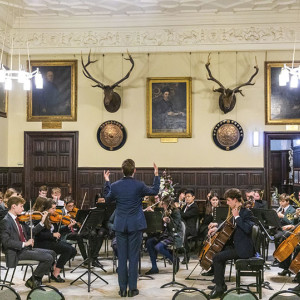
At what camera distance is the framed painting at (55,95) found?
14.3m

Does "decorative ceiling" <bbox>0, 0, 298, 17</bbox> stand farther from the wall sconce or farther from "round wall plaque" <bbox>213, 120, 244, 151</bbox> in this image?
the wall sconce

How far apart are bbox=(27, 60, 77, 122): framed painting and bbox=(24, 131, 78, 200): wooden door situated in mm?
537

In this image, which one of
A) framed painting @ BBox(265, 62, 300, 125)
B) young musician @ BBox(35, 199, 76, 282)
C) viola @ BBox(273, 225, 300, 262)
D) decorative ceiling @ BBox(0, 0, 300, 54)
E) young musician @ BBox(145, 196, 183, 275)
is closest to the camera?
viola @ BBox(273, 225, 300, 262)

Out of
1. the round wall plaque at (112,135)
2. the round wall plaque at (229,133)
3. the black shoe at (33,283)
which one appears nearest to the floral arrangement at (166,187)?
the round wall plaque at (112,135)

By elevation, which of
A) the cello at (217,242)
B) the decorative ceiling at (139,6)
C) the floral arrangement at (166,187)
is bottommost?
the cello at (217,242)

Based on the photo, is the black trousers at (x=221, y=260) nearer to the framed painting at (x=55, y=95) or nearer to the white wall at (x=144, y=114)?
the white wall at (x=144, y=114)

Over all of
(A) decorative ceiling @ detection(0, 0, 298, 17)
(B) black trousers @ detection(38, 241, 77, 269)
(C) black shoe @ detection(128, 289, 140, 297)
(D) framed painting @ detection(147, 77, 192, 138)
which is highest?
(A) decorative ceiling @ detection(0, 0, 298, 17)

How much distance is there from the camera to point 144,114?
558 inches

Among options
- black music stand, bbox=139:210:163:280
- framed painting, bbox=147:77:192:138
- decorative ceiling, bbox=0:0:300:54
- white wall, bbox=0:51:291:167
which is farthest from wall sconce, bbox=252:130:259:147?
black music stand, bbox=139:210:163:280

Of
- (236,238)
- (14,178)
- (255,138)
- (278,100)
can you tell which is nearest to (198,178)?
(255,138)

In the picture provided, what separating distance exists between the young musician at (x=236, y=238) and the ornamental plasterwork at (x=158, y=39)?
8.04 metres

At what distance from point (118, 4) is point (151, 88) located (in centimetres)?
255

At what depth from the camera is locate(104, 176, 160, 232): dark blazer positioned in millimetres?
6980

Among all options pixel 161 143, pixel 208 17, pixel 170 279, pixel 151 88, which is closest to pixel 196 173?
pixel 161 143
